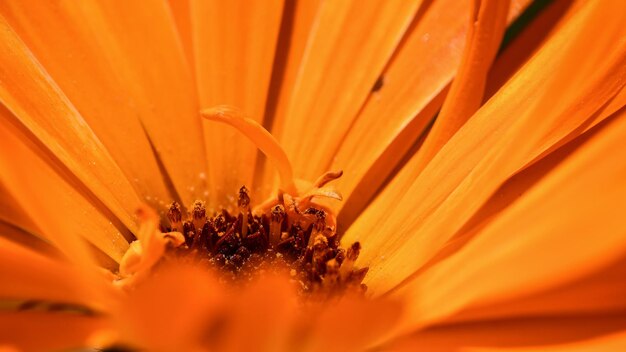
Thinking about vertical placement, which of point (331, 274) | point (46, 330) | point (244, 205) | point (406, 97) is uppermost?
point (406, 97)

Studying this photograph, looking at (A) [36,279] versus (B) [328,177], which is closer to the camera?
(A) [36,279]

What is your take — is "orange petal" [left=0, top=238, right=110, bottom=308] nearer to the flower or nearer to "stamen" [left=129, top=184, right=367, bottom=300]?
the flower

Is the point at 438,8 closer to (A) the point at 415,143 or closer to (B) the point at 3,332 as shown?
(A) the point at 415,143

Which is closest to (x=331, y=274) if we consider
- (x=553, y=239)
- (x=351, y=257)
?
(x=351, y=257)

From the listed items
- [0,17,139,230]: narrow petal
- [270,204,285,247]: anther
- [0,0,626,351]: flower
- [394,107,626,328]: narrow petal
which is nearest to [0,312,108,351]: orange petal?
[0,0,626,351]: flower

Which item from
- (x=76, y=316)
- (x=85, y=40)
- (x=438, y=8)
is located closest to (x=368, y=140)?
(x=438, y=8)

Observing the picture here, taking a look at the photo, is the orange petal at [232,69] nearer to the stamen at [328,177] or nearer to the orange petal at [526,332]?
the stamen at [328,177]

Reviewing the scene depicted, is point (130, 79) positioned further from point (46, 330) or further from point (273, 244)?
point (46, 330)
